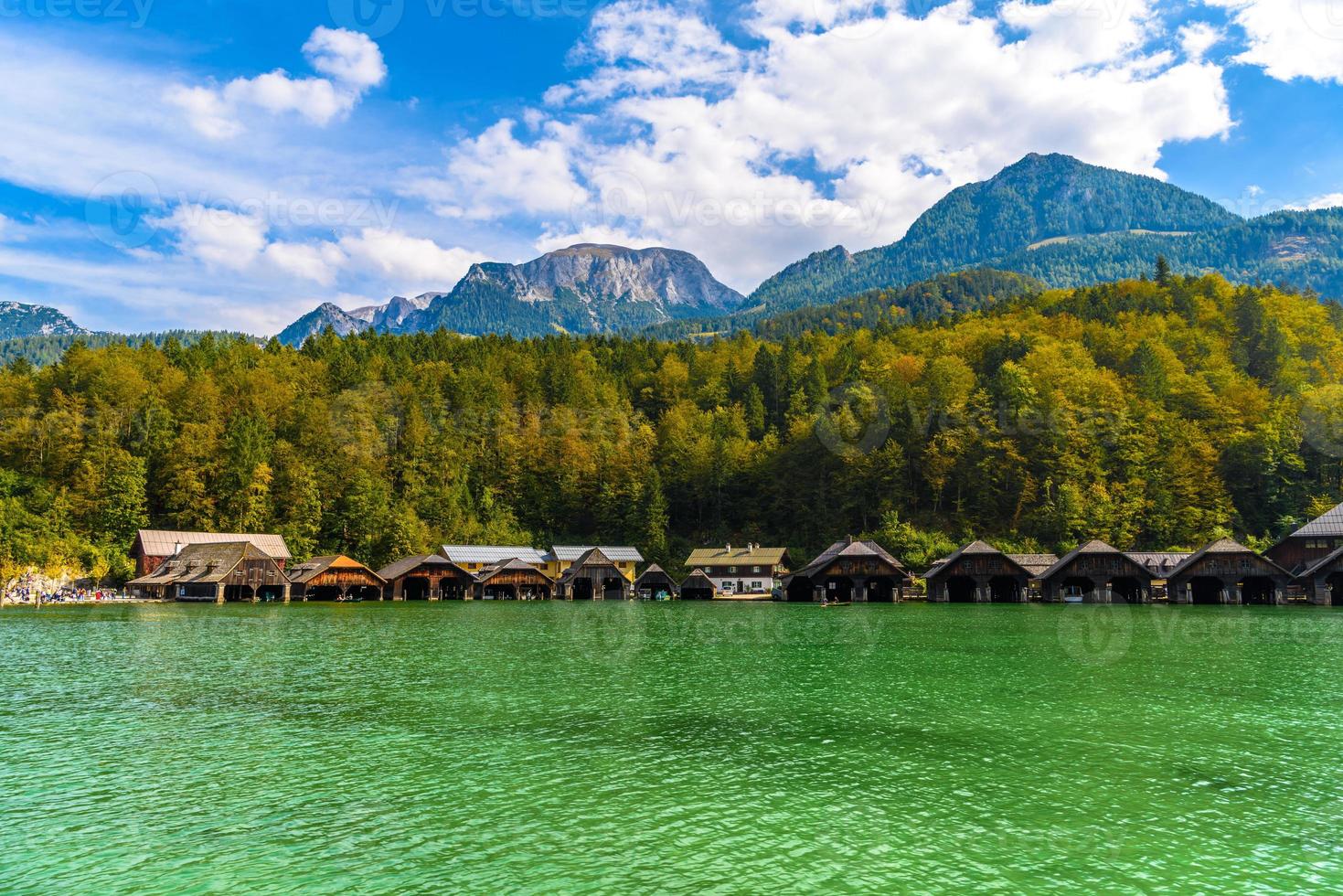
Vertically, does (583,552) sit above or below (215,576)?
above

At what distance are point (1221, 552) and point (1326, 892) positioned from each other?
79523 millimetres

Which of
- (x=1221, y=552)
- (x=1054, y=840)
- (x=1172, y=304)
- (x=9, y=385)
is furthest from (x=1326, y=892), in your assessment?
(x=1172, y=304)

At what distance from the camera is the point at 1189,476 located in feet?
326

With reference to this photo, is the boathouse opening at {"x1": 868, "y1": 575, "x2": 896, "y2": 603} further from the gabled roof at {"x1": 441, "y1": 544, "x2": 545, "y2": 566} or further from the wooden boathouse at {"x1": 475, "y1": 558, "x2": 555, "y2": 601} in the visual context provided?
the gabled roof at {"x1": 441, "y1": 544, "x2": 545, "y2": 566}

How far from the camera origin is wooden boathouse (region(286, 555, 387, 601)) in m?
95.1

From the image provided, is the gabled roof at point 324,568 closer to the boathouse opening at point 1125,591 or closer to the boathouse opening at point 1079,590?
the boathouse opening at point 1079,590

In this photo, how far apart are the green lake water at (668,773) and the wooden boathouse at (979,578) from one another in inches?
1860

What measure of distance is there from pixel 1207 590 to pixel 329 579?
94.8 meters

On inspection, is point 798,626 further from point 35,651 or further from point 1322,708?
point 35,651

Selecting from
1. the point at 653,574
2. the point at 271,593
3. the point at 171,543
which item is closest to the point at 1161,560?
the point at 653,574

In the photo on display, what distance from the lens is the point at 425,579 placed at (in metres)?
102
